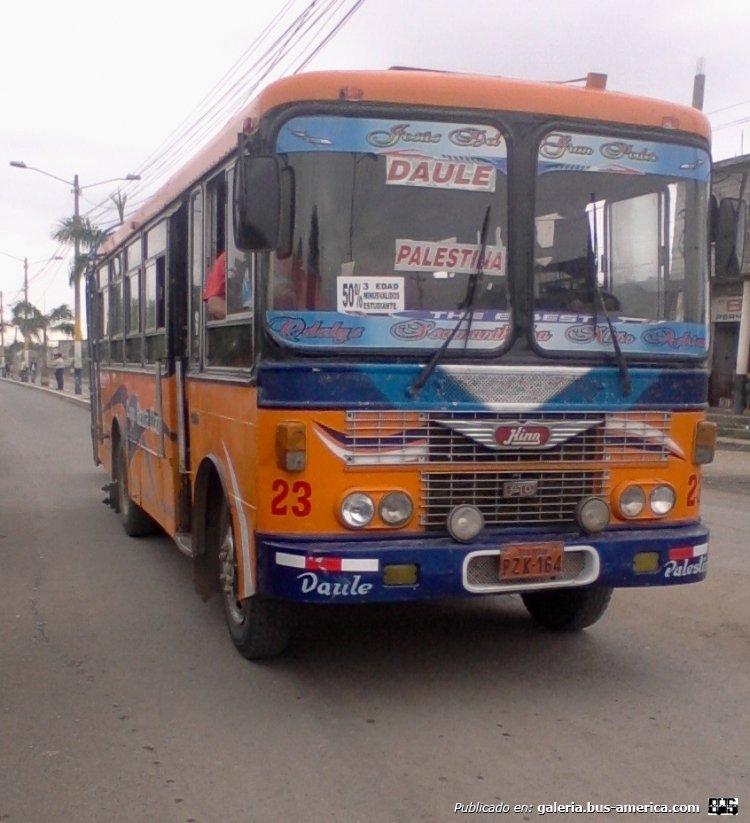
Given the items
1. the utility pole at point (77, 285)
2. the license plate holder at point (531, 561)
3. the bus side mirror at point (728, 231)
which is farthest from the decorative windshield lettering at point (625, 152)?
the utility pole at point (77, 285)

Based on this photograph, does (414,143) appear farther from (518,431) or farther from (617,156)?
(518,431)

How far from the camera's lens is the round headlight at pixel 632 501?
535 centimetres

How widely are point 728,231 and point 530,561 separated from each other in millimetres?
2066

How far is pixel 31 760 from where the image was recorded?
448cm

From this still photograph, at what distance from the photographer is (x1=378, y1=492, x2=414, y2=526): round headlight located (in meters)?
4.98

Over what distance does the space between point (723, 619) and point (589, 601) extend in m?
1.12

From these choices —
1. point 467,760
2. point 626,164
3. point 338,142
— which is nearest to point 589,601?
point 467,760

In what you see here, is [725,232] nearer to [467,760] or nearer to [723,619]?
[723,619]

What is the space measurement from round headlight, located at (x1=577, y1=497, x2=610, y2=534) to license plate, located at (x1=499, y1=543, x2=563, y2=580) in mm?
190

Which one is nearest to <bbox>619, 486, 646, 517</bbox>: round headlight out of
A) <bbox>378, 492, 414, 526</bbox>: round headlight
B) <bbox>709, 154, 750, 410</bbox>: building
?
<bbox>378, 492, 414, 526</bbox>: round headlight

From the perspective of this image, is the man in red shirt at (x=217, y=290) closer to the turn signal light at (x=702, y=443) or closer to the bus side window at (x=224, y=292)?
the bus side window at (x=224, y=292)

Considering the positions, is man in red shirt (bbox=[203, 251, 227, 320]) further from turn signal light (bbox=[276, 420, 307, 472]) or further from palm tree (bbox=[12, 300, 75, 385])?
palm tree (bbox=[12, 300, 75, 385])

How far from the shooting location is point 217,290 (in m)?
5.93

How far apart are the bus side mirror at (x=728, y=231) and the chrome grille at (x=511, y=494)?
4.42 feet
